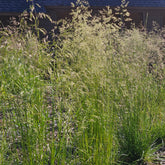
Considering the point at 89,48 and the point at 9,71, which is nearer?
the point at 9,71

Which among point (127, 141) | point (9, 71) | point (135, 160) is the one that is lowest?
point (135, 160)

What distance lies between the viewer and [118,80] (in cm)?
290

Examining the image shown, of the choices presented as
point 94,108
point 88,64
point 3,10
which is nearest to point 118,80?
point 88,64

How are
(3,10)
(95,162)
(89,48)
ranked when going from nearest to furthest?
(95,162), (89,48), (3,10)

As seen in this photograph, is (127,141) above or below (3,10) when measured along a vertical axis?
below

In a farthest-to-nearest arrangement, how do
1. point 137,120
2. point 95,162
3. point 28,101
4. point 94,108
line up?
point 137,120, point 94,108, point 95,162, point 28,101

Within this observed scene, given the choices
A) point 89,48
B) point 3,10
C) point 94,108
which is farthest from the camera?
point 3,10

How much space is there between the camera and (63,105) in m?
2.32

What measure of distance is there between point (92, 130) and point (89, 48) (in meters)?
0.93

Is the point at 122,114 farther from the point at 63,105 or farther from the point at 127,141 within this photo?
the point at 63,105

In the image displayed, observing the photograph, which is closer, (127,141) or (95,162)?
(95,162)

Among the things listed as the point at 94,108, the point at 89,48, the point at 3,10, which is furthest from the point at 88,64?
the point at 3,10

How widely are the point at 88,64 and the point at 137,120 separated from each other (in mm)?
748

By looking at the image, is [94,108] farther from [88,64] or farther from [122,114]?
[88,64]
